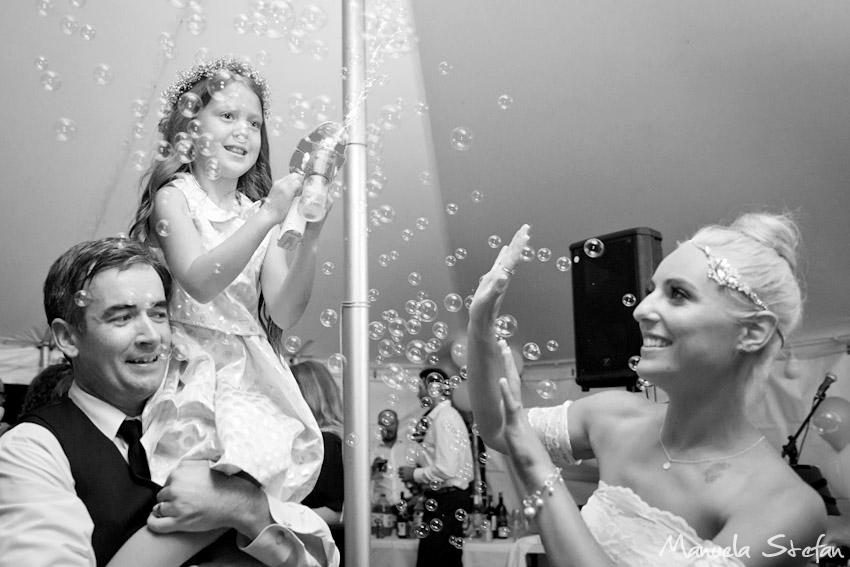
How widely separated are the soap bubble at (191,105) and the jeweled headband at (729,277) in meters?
1.04

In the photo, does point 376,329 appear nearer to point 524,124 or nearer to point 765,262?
point 765,262

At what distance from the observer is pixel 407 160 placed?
487cm

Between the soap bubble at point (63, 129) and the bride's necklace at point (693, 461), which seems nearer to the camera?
the bride's necklace at point (693, 461)

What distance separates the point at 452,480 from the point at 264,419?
7.09ft

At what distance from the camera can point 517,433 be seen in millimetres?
1363

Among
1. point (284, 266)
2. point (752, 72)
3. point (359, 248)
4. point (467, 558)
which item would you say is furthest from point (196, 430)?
point (752, 72)

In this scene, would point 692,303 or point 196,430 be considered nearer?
point 196,430

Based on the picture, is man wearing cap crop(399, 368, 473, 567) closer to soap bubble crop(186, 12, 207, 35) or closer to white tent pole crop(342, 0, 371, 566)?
white tent pole crop(342, 0, 371, 566)

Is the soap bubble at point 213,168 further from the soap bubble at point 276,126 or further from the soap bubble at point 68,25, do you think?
the soap bubble at point 68,25

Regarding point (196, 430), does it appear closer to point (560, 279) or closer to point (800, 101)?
point (800, 101)

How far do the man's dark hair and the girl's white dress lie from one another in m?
0.11

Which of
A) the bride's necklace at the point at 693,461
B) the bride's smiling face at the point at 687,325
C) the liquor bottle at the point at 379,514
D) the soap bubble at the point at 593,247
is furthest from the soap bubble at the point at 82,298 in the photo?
the liquor bottle at the point at 379,514

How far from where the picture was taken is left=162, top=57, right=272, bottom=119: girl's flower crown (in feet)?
5.49

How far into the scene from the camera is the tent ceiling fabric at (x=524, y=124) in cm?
377
